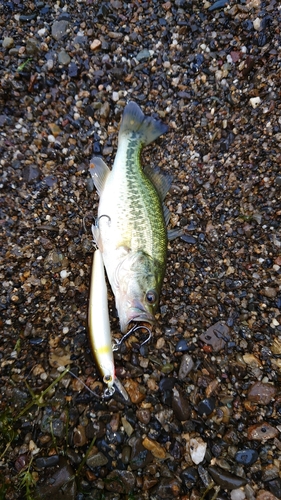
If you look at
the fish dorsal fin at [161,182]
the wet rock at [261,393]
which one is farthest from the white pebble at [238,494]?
the fish dorsal fin at [161,182]

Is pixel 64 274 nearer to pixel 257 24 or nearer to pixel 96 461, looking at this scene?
pixel 96 461

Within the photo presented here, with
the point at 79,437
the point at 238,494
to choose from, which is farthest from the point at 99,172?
the point at 238,494

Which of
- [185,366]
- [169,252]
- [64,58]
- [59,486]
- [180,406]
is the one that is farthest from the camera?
[64,58]

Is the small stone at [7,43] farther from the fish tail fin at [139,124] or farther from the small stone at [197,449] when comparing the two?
the small stone at [197,449]

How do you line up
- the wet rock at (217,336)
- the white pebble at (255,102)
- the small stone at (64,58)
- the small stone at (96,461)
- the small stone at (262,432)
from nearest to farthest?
the small stone at (96,461), the small stone at (262,432), the wet rock at (217,336), the white pebble at (255,102), the small stone at (64,58)

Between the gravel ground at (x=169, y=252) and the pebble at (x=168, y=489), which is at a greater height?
the gravel ground at (x=169, y=252)

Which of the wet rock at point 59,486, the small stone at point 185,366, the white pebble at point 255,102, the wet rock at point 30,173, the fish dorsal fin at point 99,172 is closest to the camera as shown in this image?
the wet rock at point 59,486

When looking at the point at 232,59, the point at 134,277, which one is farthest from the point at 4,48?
the point at 134,277
